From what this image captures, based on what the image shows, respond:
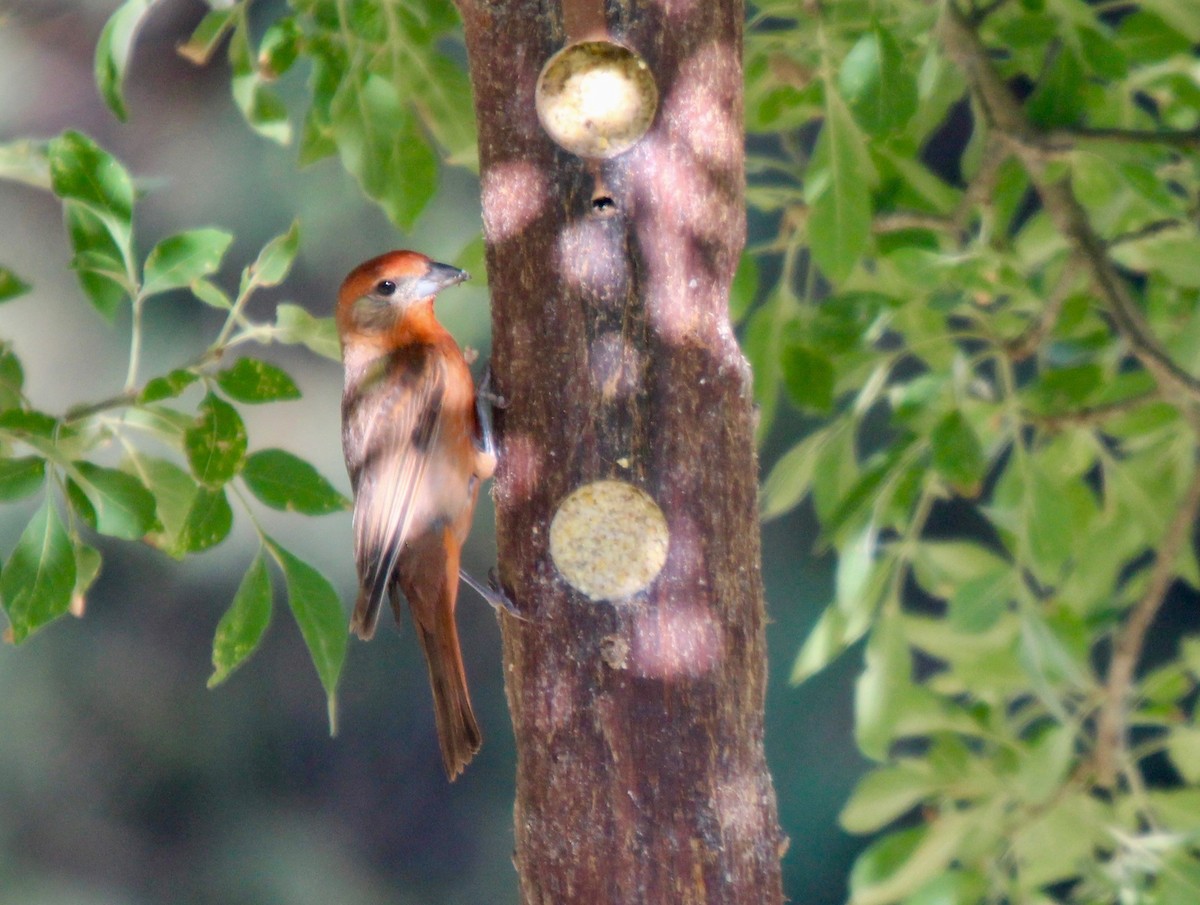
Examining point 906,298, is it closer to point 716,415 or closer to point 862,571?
point 862,571

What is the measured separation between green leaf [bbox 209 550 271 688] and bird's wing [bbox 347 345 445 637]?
0.72ft

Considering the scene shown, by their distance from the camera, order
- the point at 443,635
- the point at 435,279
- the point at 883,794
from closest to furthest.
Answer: the point at 443,635
the point at 435,279
the point at 883,794

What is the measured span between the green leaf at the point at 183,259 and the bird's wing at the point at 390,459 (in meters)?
0.47

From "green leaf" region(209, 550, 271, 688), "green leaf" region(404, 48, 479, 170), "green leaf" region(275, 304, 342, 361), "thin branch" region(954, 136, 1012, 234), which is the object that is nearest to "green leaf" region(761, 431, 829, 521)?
"thin branch" region(954, 136, 1012, 234)

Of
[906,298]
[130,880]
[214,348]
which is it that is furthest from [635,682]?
[130,880]

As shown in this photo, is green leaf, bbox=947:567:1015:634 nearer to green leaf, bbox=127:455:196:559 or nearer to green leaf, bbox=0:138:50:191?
green leaf, bbox=127:455:196:559

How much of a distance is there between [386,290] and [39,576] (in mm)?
1015

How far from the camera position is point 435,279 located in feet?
7.33

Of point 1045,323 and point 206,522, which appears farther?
point 1045,323

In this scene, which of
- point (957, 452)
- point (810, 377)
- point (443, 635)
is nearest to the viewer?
point (443, 635)

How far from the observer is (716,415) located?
5.01 feet

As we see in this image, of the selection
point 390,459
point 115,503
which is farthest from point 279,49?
point 115,503

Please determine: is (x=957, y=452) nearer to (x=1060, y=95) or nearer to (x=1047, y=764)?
(x=1060, y=95)

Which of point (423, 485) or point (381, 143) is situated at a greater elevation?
point (381, 143)
